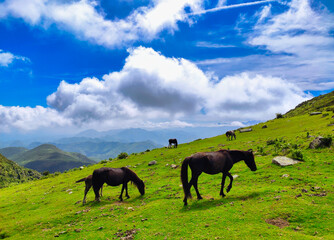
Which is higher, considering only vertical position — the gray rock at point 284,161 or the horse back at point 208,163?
the horse back at point 208,163

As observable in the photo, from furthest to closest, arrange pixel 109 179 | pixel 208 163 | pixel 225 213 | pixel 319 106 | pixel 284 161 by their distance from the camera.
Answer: pixel 319 106 < pixel 284 161 < pixel 109 179 < pixel 208 163 < pixel 225 213

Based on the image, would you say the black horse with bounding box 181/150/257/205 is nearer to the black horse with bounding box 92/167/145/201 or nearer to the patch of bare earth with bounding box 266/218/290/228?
the patch of bare earth with bounding box 266/218/290/228

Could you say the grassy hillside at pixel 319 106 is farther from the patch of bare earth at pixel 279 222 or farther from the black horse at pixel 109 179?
the black horse at pixel 109 179

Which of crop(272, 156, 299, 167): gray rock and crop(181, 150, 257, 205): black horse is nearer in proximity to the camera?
crop(181, 150, 257, 205): black horse

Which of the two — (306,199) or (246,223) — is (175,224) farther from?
(306,199)

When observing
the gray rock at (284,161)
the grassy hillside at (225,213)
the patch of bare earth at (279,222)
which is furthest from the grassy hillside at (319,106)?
the patch of bare earth at (279,222)

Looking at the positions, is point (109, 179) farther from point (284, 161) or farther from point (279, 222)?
point (284, 161)

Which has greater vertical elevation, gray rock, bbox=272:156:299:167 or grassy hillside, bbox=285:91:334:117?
grassy hillside, bbox=285:91:334:117

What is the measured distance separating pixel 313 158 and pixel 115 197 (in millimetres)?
19904

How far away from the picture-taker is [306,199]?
10.4 metres

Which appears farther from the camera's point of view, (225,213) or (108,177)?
(108,177)

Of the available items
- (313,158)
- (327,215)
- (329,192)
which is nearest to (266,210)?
(327,215)

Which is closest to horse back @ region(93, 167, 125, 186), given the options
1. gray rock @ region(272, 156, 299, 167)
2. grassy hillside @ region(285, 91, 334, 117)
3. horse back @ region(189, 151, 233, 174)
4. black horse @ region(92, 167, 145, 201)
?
black horse @ region(92, 167, 145, 201)

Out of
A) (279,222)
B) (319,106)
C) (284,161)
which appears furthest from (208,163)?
(319,106)
